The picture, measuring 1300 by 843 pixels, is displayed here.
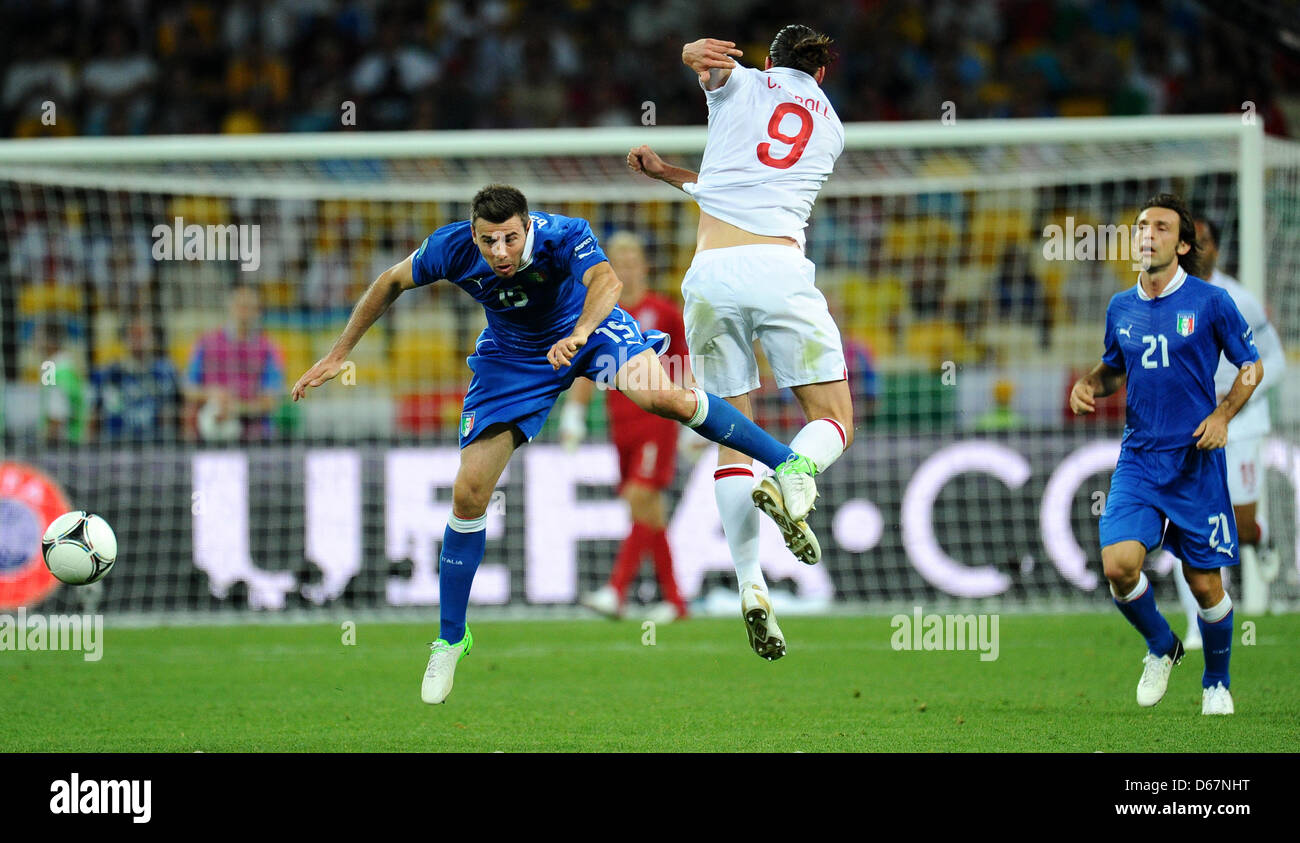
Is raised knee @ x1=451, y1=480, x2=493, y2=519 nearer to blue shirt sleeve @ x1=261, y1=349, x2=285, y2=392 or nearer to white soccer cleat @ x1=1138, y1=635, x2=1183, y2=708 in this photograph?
white soccer cleat @ x1=1138, y1=635, x2=1183, y2=708

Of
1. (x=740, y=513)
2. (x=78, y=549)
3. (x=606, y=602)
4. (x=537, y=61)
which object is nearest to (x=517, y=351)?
(x=740, y=513)

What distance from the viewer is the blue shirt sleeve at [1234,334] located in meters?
6.62

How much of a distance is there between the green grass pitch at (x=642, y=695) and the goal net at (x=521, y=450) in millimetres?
1095

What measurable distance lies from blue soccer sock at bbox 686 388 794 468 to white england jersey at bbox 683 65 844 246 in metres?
0.77

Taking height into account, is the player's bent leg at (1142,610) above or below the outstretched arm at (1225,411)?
below

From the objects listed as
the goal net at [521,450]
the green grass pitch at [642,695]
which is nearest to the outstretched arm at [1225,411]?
the green grass pitch at [642,695]

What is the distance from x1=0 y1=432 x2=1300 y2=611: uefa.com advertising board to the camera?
38.5 ft

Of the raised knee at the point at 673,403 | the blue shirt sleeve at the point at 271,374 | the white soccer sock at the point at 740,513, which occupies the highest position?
the blue shirt sleeve at the point at 271,374

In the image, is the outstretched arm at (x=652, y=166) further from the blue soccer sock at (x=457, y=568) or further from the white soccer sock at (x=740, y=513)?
the blue soccer sock at (x=457, y=568)

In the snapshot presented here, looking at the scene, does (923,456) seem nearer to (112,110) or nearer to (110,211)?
(110,211)

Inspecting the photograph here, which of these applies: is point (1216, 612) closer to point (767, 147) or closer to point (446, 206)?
point (767, 147)

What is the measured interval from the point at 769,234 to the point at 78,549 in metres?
3.45

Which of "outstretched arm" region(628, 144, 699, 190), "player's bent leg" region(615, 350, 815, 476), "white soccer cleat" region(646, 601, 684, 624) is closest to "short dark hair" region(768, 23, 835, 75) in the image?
"outstretched arm" region(628, 144, 699, 190)

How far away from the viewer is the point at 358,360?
1454 cm
